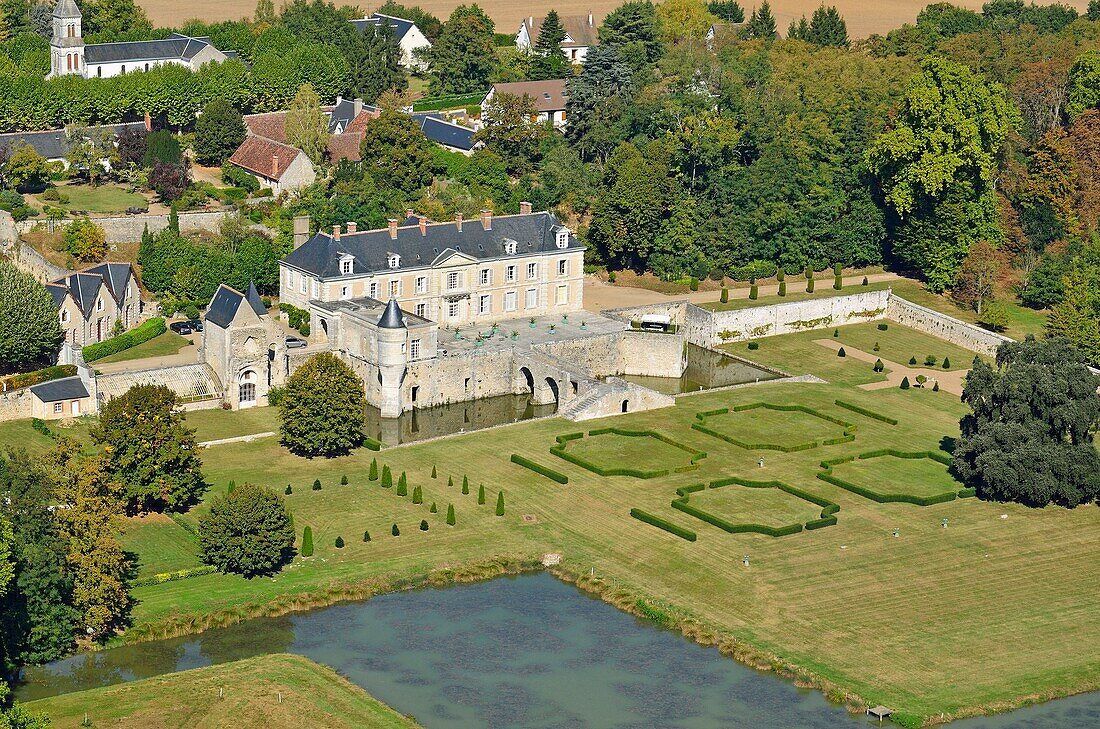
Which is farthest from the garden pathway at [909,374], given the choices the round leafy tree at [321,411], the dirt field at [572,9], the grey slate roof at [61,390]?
the dirt field at [572,9]

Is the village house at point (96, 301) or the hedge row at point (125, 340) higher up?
the village house at point (96, 301)

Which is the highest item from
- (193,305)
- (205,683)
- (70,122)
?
(70,122)

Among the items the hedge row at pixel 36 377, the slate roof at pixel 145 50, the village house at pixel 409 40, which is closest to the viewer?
the hedge row at pixel 36 377

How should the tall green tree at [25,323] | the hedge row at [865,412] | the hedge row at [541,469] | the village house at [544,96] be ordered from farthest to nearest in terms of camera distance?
the village house at [544,96], the hedge row at [865,412], the tall green tree at [25,323], the hedge row at [541,469]

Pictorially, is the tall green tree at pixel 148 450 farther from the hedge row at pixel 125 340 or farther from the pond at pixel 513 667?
the hedge row at pixel 125 340

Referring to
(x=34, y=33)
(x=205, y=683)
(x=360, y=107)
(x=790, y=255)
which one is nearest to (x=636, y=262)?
(x=790, y=255)

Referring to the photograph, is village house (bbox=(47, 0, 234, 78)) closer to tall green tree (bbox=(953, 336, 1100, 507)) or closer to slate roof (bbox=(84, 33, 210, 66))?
slate roof (bbox=(84, 33, 210, 66))

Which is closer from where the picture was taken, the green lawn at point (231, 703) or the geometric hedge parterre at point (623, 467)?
the green lawn at point (231, 703)

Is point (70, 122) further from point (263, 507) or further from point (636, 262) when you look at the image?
point (263, 507)
